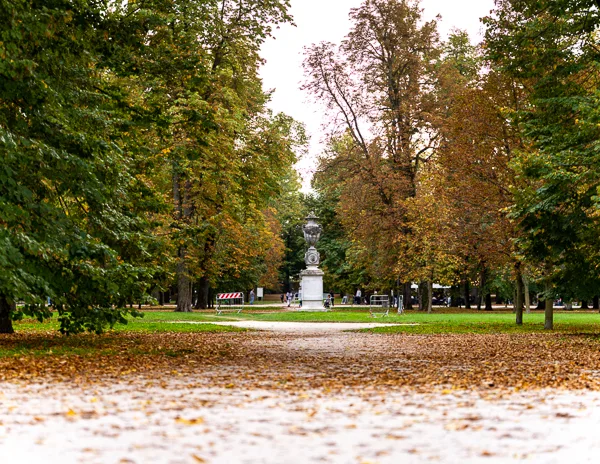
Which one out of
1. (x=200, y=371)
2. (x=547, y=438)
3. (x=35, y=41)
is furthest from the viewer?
(x=35, y=41)

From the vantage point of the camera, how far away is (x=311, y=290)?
41.3m

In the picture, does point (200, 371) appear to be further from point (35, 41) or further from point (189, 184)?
point (189, 184)

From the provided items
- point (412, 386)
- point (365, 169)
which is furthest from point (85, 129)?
point (365, 169)

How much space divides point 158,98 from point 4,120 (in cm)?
495

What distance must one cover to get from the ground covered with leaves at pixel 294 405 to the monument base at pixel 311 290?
27.4 m

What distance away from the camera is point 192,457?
4.70 meters

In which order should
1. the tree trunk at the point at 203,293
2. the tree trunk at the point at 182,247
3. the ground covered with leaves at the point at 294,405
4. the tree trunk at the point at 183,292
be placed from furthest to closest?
1. the tree trunk at the point at 203,293
2. the tree trunk at the point at 183,292
3. the tree trunk at the point at 182,247
4. the ground covered with leaves at the point at 294,405

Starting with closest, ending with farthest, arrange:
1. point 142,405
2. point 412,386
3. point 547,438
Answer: point 547,438 < point 142,405 < point 412,386

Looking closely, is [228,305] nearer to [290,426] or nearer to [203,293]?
[203,293]

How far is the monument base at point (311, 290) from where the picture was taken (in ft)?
135

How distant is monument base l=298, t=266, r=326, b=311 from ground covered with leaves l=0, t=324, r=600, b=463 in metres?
27.4

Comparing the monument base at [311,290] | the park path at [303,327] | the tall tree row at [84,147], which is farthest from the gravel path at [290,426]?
the monument base at [311,290]

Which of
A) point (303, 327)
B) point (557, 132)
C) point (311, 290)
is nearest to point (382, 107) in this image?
point (311, 290)

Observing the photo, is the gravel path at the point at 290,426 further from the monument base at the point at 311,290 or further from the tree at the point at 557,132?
the monument base at the point at 311,290
